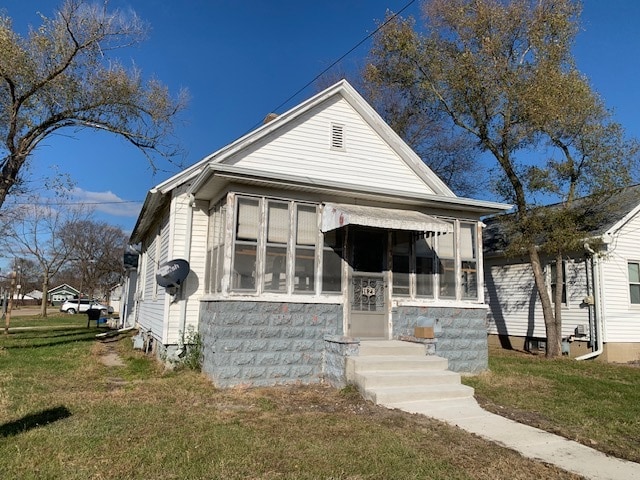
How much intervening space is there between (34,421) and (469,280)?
8076mm

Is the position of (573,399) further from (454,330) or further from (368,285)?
(368,285)

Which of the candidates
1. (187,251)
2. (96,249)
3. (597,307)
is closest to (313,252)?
(187,251)

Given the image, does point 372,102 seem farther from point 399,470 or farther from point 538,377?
point 399,470

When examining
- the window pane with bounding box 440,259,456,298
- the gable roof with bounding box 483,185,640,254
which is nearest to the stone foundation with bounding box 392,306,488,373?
the window pane with bounding box 440,259,456,298

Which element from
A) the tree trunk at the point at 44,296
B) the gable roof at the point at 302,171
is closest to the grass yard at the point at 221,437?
the gable roof at the point at 302,171

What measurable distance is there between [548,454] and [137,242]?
53.8 feet

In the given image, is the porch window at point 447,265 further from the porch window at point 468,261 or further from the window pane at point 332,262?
the window pane at point 332,262

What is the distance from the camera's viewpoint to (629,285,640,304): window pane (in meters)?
14.1

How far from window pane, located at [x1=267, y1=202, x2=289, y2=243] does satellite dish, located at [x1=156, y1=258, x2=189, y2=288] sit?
6.03 ft

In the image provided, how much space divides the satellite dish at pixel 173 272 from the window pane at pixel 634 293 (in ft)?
41.7

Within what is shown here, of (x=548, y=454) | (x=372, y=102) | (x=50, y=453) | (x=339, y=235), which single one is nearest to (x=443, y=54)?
(x=372, y=102)

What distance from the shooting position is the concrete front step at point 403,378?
23.3 ft

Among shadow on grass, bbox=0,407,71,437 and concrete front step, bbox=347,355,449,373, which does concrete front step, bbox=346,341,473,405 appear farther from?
shadow on grass, bbox=0,407,71,437

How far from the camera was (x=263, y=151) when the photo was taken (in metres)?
10.1
